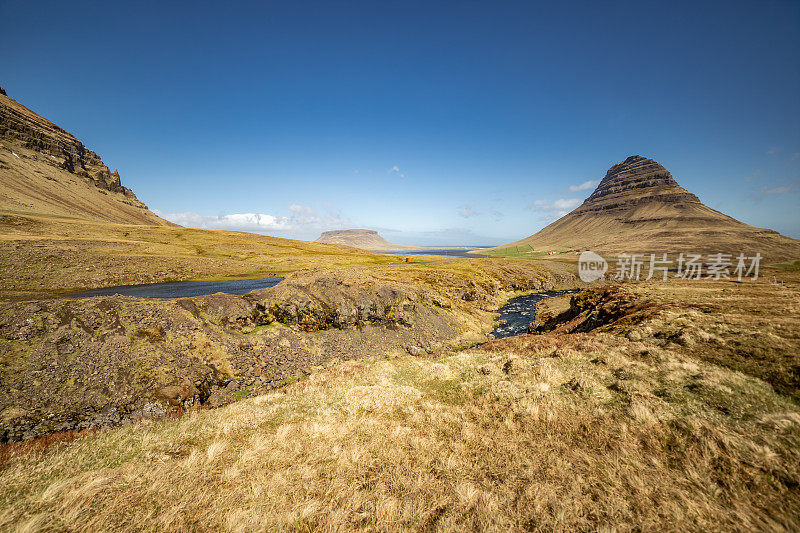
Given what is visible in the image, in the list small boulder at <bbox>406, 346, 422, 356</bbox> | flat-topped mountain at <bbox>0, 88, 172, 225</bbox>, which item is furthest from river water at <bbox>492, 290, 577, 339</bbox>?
flat-topped mountain at <bbox>0, 88, 172, 225</bbox>

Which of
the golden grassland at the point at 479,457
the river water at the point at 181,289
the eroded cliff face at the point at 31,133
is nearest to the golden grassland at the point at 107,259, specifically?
the river water at the point at 181,289

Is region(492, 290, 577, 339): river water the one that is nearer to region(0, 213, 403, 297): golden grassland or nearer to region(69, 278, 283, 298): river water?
region(69, 278, 283, 298): river water

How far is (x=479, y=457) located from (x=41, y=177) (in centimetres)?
26427

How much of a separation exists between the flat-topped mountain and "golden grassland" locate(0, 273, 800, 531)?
552 ft

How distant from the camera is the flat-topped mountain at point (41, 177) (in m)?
124

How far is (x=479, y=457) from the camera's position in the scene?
8688 mm

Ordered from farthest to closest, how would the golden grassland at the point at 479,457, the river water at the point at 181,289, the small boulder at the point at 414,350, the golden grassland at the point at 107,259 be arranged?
the golden grassland at the point at 107,259
the river water at the point at 181,289
the small boulder at the point at 414,350
the golden grassland at the point at 479,457

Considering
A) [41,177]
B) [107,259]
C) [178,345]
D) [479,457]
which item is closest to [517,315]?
[479,457]

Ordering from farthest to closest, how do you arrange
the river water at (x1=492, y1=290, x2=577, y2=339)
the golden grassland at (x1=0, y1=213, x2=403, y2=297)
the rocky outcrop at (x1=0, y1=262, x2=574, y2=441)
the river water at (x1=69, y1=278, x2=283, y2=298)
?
the golden grassland at (x1=0, y1=213, x2=403, y2=297) < the river water at (x1=69, y1=278, x2=283, y2=298) < the river water at (x1=492, y1=290, x2=577, y2=339) < the rocky outcrop at (x1=0, y1=262, x2=574, y2=441)

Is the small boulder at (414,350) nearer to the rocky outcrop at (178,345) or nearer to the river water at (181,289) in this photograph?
the rocky outcrop at (178,345)

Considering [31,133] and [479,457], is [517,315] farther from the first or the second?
[31,133]

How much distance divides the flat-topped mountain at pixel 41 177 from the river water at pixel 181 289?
115614mm

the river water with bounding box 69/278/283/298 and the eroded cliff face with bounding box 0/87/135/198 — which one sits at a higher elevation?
the eroded cliff face with bounding box 0/87/135/198

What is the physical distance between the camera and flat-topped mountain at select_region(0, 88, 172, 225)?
124 m
